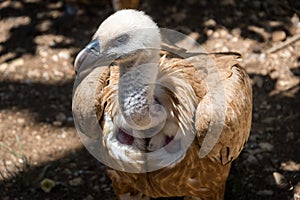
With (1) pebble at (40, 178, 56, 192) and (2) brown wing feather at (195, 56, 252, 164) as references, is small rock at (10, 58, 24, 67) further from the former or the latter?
(2) brown wing feather at (195, 56, 252, 164)

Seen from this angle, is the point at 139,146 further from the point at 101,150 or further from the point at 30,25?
the point at 30,25

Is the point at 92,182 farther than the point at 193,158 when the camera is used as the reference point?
Yes

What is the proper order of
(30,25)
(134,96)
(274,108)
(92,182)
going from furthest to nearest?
(30,25) < (274,108) < (92,182) < (134,96)

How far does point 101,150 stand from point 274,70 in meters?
2.10

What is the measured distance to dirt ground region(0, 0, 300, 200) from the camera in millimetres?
4766

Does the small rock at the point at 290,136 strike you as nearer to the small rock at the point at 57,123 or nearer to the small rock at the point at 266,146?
→ the small rock at the point at 266,146

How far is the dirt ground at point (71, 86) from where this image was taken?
4766mm

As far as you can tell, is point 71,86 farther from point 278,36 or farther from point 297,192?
point 297,192

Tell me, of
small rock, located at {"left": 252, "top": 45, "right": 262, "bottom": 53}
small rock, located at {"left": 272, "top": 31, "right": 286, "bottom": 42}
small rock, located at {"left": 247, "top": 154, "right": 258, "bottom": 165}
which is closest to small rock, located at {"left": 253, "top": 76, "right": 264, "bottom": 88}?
small rock, located at {"left": 252, "top": 45, "right": 262, "bottom": 53}

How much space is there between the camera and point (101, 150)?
4.20 meters

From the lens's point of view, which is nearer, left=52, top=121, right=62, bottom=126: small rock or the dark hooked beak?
the dark hooked beak

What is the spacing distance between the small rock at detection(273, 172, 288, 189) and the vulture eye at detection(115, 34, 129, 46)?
1744 millimetres

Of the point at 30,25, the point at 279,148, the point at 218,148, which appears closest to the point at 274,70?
the point at 279,148

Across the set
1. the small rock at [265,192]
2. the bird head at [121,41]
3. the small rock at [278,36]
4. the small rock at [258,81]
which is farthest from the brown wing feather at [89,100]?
the small rock at [278,36]
